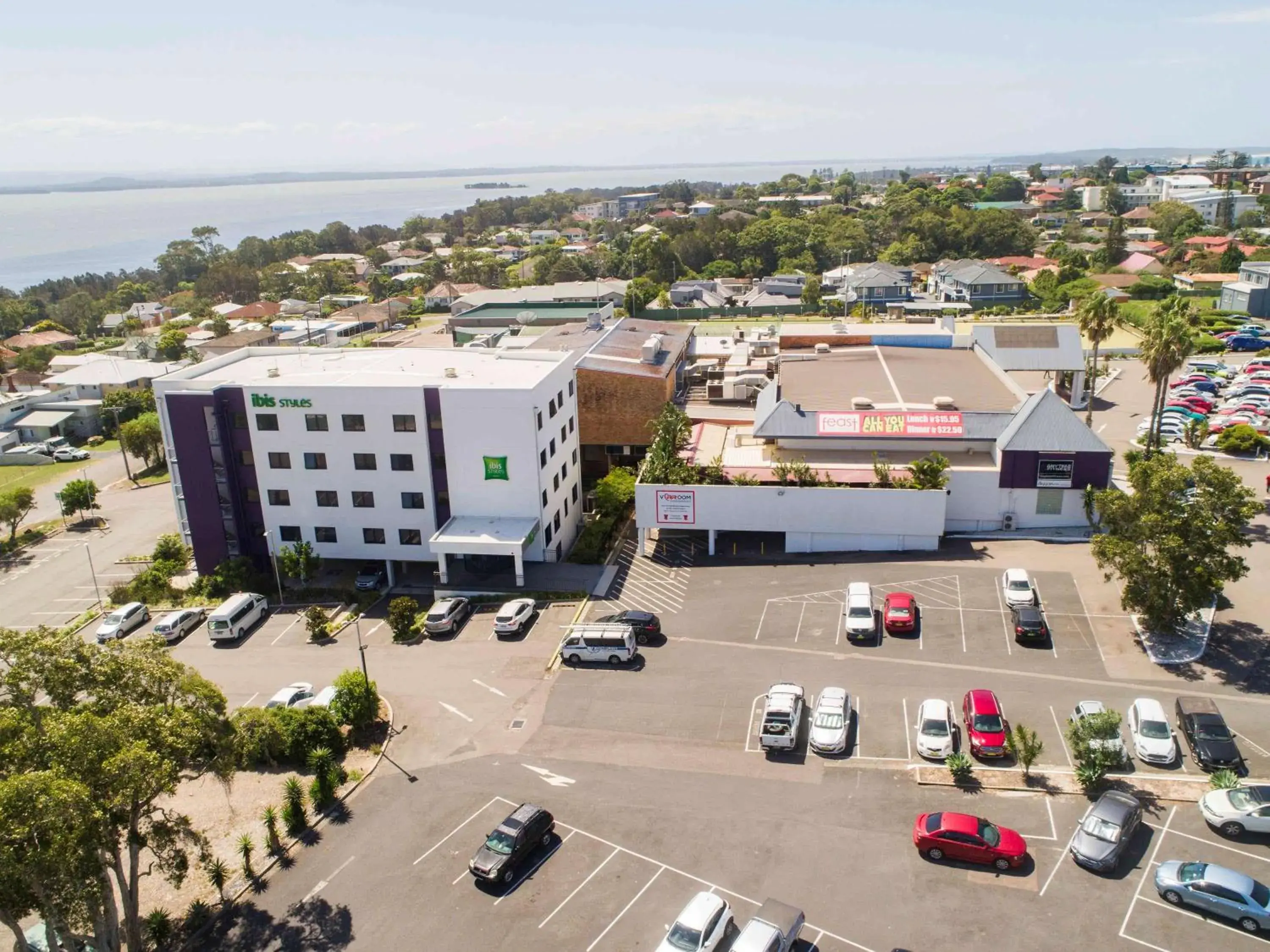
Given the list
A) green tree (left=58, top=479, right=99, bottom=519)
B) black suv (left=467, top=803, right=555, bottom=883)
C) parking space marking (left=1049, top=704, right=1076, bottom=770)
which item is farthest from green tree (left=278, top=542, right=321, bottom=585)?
parking space marking (left=1049, top=704, right=1076, bottom=770)

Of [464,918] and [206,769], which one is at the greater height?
[206,769]

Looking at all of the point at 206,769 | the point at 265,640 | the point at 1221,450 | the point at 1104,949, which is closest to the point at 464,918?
the point at 206,769

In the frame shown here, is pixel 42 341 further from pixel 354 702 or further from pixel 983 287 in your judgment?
pixel 983 287

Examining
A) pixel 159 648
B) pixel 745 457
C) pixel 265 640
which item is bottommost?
pixel 265 640

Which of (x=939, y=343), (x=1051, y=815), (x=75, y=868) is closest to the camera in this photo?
(x=75, y=868)

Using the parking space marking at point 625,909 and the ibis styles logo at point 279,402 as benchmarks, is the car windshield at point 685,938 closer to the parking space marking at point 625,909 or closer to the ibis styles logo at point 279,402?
the parking space marking at point 625,909

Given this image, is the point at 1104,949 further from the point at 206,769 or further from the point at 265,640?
the point at 265,640

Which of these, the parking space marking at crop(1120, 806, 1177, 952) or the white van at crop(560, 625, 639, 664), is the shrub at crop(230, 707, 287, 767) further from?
the parking space marking at crop(1120, 806, 1177, 952)
